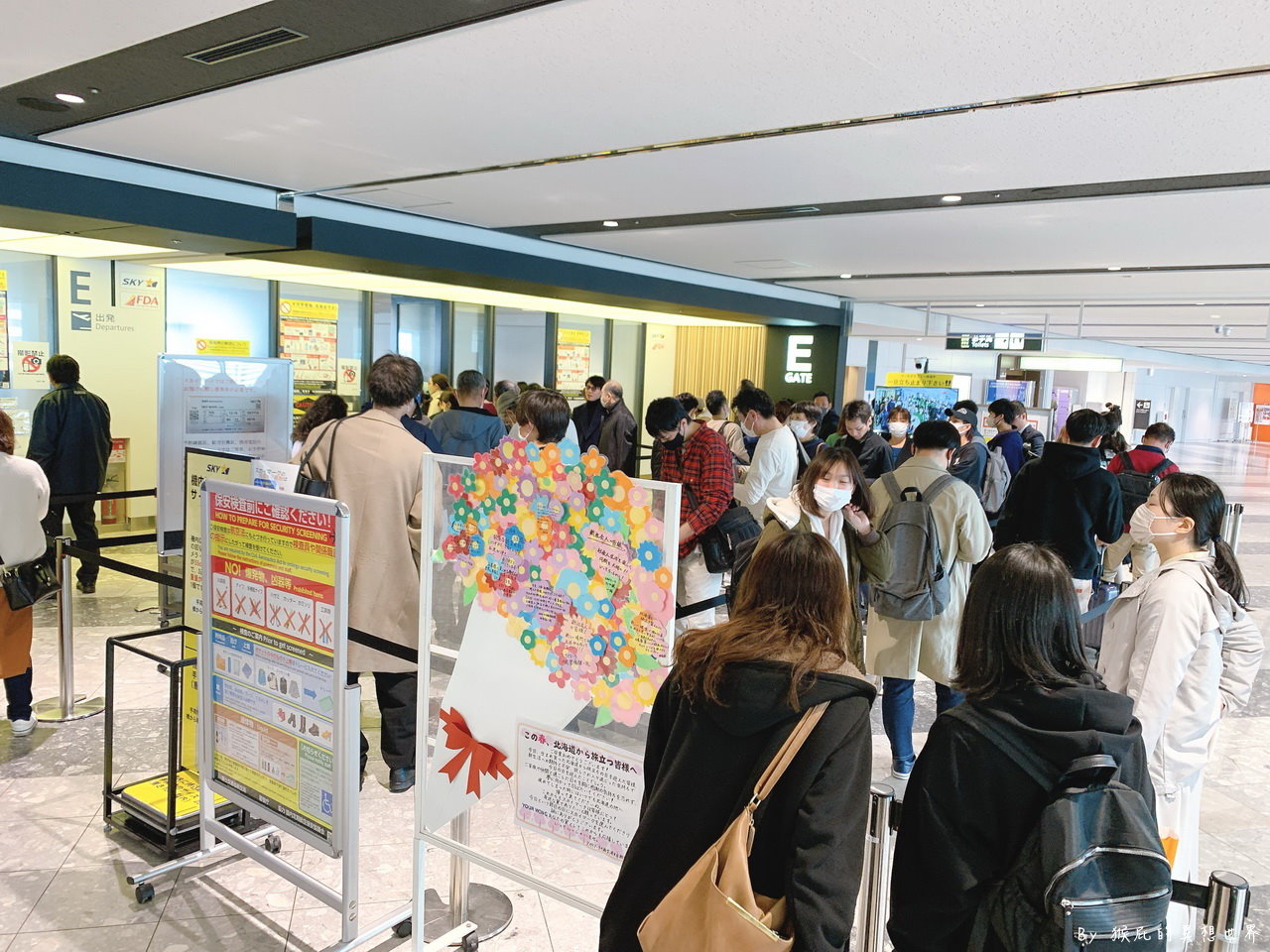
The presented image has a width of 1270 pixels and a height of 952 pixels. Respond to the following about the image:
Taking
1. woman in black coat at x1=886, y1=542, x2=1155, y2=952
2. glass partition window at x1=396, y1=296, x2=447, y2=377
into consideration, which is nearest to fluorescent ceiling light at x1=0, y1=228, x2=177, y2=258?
glass partition window at x1=396, y1=296, x2=447, y2=377

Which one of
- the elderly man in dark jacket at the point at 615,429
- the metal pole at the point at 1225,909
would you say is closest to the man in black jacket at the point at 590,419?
the elderly man in dark jacket at the point at 615,429

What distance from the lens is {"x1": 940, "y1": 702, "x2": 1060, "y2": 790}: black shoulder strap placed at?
1.45 m

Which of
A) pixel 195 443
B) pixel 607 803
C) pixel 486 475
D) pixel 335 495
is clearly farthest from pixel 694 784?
pixel 195 443

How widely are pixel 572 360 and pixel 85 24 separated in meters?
10.1

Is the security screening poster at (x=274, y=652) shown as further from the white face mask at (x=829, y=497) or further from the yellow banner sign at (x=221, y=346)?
the yellow banner sign at (x=221, y=346)

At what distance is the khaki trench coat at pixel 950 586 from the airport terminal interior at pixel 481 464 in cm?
4

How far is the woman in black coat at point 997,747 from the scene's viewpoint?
4.83ft

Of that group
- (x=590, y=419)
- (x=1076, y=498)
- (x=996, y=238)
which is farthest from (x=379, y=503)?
(x=996, y=238)

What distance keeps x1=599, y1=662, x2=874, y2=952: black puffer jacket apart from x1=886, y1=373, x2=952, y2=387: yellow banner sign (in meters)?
10.7

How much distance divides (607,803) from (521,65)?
8.20 ft

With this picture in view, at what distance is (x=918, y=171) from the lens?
470 centimetres

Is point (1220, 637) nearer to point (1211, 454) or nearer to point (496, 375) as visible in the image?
point (496, 375)

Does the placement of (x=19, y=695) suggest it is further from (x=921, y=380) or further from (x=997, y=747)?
(x=921, y=380)

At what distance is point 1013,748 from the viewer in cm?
146
